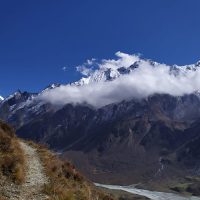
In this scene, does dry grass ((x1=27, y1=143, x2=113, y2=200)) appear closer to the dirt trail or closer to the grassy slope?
the dirt trail

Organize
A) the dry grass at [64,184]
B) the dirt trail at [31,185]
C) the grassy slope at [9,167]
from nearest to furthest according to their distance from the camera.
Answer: the dirt trail at [31,185] < the dry grass at [64,184] < the grassy slope at [9,167]

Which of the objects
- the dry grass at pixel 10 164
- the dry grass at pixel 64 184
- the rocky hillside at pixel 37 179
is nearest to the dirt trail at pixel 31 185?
the rocky hillside at pixel 37 179

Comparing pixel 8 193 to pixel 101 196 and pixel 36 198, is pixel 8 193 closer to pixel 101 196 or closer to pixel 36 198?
pixel 36 198

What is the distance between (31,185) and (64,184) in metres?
2.82

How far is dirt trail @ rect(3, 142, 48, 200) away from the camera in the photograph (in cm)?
2725

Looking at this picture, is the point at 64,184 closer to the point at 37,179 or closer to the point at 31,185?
the point at 37,179

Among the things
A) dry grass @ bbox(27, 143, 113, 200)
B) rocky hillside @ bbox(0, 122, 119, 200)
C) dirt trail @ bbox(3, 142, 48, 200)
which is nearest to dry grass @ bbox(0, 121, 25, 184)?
rocky hillside @ bbox(0, 122, 119, 200)

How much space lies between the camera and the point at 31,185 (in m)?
30.5

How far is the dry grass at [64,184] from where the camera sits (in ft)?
90.4

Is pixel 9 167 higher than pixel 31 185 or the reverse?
higher

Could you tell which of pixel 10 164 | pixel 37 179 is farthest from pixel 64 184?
pixel 10 164

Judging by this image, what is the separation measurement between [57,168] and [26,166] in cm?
244

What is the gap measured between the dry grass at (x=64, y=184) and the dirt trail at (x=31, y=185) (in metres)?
0.50

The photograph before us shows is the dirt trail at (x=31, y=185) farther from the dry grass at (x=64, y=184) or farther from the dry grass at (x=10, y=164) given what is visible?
the dry grass at (x=10, y=164)
